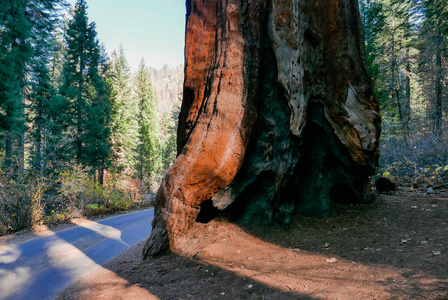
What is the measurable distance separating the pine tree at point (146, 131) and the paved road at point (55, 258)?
24.8 metres

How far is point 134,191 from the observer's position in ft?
67.7

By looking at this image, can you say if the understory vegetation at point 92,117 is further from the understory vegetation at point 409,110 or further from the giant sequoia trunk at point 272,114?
the giant sequoia trunk at point 272,114

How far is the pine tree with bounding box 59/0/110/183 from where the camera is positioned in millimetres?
20109

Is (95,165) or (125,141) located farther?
(125,141)

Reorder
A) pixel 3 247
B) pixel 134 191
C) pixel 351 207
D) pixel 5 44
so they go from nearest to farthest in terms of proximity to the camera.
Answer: pixel 351 207, pixel 3 247, pixel 5 44, pixel 134 191

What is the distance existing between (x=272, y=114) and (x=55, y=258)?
6163 millimetres

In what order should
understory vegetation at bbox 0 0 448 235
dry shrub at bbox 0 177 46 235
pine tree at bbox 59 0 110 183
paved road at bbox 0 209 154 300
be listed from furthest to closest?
pine tree at bbox 59 0 110 183, understory vegetation at bbox 0 0 448 235, dry shrub at bbox 0 177 46 235, paved road at bbox 0 209 154 300

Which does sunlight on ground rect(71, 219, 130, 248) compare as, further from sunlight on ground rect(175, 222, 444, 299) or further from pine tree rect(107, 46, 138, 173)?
pine tree rect(107, 46, 138, 173)

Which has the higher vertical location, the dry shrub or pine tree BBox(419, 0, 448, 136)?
pine tree BBox(419, 0, 448, 136)

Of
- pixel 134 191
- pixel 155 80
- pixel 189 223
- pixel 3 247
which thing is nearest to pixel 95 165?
pixel 134 191

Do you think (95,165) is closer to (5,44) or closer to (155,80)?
(5,44)

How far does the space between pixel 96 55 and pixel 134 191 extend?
40.4 ft

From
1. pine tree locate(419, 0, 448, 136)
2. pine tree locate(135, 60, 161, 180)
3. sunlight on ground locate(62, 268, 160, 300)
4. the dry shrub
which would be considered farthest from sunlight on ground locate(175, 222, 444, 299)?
pine tree locate(135, 60, 161, 180)

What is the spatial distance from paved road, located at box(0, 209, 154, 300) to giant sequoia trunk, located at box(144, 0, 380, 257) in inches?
81.9
